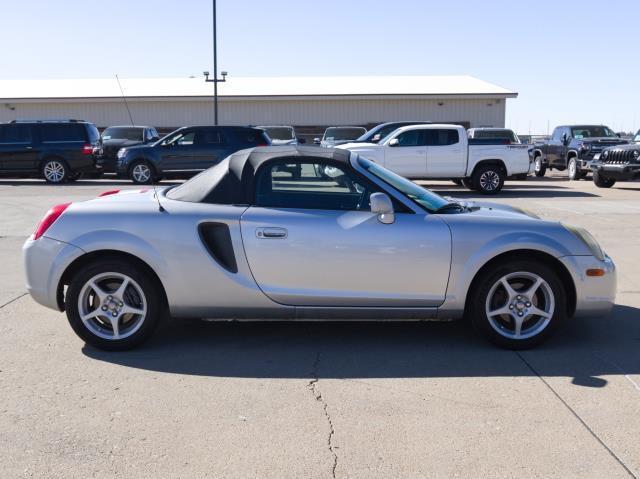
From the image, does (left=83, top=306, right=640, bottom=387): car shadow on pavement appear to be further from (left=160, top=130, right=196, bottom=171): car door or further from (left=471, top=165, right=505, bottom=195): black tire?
(left=160, top=130, right=196, bottom=171): car door

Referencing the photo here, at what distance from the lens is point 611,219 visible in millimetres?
12758

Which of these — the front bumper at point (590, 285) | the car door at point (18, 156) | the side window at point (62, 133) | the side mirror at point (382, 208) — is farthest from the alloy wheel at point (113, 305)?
the car door at point (18, 156)

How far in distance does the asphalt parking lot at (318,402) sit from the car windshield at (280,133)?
19.9 meters

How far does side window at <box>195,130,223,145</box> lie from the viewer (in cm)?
1991

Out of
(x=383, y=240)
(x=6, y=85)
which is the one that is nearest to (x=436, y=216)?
(x=383, y=240)

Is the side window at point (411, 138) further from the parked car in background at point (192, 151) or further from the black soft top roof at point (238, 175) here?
the black soft top roof at point (238, 175)

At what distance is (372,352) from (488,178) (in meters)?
14.4

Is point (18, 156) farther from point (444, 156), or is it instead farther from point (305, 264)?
point (305, 264)

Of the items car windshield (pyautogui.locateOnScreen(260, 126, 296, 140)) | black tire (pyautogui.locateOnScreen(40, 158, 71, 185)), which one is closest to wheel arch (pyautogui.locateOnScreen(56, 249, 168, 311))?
black tire (pyautogui.locateOnScreen(40, 158, 71, 185))

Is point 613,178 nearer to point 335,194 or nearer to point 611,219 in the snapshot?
point 611,219

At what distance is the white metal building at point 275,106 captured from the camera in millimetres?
33562

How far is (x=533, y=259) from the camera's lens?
205 inches

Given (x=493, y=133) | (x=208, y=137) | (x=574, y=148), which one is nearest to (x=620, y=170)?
(x=574, y=148)

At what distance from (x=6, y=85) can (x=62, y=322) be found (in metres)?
36.7
